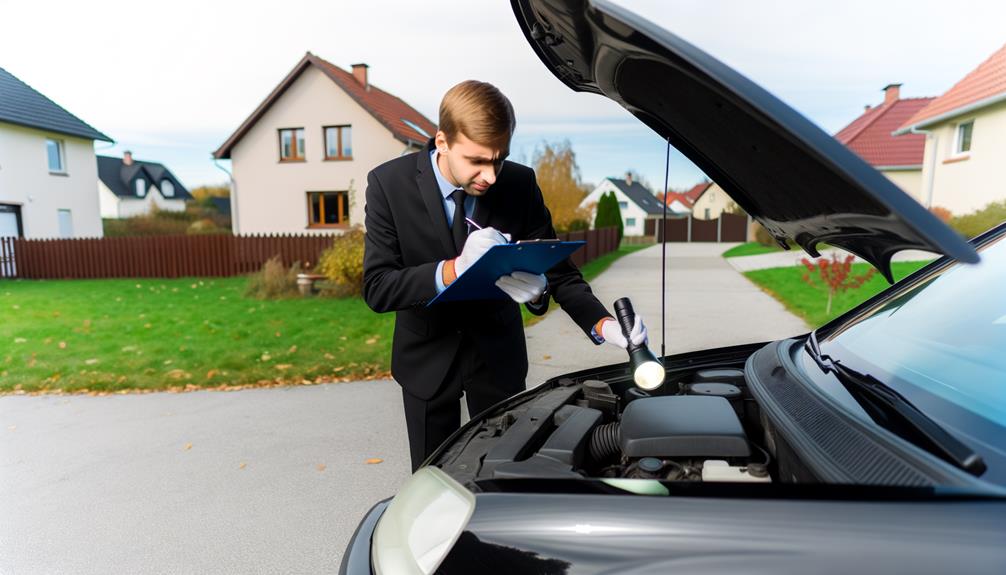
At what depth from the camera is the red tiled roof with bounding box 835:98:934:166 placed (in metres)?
24.9

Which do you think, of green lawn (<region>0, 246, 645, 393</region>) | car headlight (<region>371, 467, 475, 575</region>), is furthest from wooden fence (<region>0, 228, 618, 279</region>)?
car headlight (<region>371, 467, 475, 575</region>)

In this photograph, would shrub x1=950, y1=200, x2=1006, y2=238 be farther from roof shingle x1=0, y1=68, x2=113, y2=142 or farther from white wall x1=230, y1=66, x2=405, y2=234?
roof shingle x1=0, y1=68, x2=113, y2=142

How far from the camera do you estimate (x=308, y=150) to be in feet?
75.7

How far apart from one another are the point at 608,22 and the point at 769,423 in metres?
1.04

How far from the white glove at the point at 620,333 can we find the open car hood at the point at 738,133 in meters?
0.50

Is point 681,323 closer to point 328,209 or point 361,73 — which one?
point 328,209

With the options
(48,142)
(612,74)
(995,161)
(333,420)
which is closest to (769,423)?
(612,74)

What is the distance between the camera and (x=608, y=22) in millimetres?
1225

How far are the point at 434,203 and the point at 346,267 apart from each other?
9.04 m

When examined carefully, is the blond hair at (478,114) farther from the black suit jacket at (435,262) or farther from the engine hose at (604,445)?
the engine hose at (604,445)

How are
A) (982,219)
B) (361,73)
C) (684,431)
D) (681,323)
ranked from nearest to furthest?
1. (684,431)
2. (681,323)
3. (982,219)
4. (361,73)

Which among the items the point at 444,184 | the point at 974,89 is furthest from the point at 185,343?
the point at 974,89

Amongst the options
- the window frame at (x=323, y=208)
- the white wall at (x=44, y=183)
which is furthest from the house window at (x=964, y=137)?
the white wall at (x=44, y=183)

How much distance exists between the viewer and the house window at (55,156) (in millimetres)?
22823
